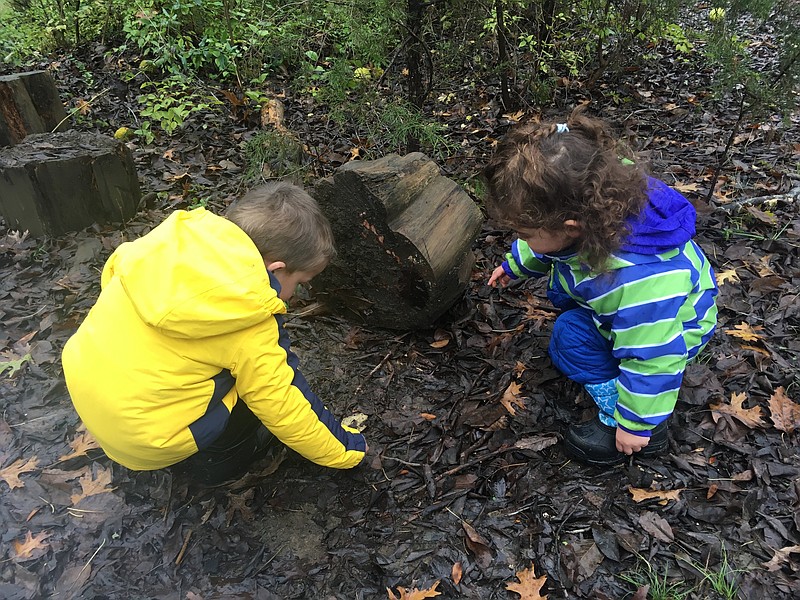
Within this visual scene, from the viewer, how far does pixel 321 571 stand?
2.21 metres

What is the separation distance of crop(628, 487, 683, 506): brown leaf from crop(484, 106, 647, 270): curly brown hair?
1020mm

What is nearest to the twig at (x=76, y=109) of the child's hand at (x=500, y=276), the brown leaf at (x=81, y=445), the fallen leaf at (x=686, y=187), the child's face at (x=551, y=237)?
the brown leaf at (x=81, y=445)

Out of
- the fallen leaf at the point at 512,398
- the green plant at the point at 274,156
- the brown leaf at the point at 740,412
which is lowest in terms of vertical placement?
the fallen leaf at the point at 512,398

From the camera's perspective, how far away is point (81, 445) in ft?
8.91

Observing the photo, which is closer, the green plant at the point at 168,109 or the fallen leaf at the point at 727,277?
the fallen leaf at the point at 727,277

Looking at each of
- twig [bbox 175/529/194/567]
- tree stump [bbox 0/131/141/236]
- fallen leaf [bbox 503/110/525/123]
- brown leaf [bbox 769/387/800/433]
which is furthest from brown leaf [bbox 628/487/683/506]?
tree stump [bbox 0/131/141/236]

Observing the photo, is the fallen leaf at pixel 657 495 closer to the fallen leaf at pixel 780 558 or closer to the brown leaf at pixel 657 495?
the brown leaf at pixel 657 495

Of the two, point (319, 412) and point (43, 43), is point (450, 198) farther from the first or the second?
point (43, 43)

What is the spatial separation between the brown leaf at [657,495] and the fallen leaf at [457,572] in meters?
0.81

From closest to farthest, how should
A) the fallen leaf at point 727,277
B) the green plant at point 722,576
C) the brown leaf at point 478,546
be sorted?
1. the green plant at point 722,576
2. the brown leaf at point 478,546
3. the fallen leaf at point 727,277

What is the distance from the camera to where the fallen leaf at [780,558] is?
6.66 ft

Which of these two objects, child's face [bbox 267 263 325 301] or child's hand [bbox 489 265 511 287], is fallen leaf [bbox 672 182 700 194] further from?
child's face [bbox 267 263 325 301]

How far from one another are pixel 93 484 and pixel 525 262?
2.36 m

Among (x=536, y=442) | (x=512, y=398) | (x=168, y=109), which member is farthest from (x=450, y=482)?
(x=168, y=109)
